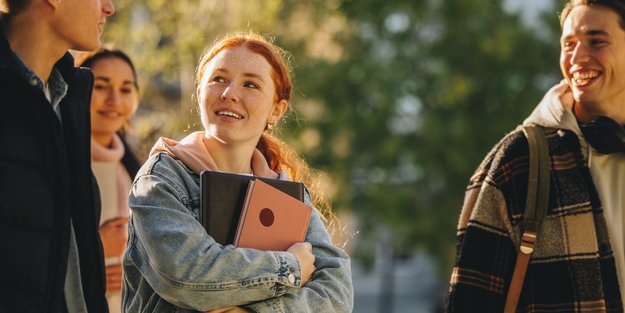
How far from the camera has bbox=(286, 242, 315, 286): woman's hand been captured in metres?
3.58

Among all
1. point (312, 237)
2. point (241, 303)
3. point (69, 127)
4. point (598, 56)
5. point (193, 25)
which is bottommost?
point (241, 303)

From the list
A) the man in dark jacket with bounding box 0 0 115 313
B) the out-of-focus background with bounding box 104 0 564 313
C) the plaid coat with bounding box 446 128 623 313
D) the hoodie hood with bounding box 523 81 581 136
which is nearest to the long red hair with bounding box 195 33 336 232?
the man in dark jacket with bounding box 0 0 115 313

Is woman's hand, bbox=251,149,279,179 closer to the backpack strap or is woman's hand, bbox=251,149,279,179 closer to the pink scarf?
the backpack strap

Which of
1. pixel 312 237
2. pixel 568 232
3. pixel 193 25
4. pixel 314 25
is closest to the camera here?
pixel 312 237

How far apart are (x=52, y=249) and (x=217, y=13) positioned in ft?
27.4

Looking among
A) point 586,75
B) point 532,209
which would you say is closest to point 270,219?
point 532,209

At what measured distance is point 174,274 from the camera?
11.0 feet

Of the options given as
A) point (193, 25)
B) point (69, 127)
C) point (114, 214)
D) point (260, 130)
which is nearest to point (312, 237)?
point (260, 130)

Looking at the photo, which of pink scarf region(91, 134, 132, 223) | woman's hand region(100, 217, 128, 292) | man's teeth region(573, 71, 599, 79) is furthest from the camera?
pink scarf region(91, 134, 132, 223)

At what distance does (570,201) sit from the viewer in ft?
14.5

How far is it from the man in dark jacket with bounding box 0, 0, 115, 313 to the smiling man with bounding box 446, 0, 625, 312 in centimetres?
163

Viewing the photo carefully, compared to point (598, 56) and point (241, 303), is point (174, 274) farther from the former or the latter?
point (598, 56)

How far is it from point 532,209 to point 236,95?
137 centimetres

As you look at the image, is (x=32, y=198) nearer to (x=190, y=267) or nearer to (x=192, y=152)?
(x=190, y=267)
